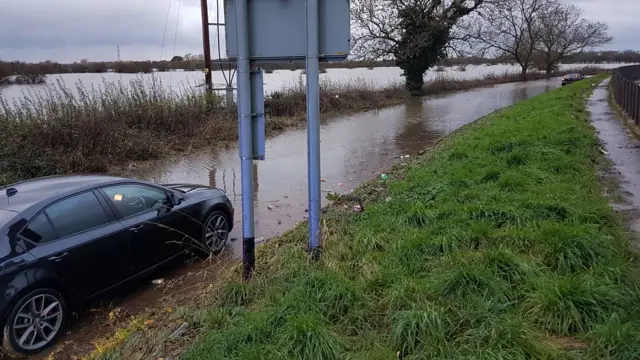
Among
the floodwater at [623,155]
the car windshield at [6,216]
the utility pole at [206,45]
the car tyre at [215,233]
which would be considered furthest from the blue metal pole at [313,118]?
the utility pole at [206,45]

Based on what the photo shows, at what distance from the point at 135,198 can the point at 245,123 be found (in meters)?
2.02

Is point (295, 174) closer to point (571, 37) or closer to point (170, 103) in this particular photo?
point (170, 103)

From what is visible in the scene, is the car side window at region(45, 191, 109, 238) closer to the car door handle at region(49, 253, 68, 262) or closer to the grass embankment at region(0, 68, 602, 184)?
the car door handle at region(49, 253, 68, 262)

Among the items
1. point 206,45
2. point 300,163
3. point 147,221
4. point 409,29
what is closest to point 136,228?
point 147,221

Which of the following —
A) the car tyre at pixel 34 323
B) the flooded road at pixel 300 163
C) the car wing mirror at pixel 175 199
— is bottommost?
the car tyre at pixel 34 323

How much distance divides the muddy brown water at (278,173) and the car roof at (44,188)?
134 centimetres

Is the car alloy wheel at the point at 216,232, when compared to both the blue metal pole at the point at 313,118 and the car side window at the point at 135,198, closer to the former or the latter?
the car side window at the point at 135,198

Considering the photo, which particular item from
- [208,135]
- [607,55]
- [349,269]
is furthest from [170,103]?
[607,55]

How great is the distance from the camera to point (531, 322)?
135 inches

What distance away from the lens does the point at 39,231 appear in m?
4.87

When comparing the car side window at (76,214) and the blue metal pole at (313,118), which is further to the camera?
the car side window at (76,214)

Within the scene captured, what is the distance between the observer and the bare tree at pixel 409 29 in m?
32.4

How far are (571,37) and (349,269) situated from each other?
68996 millimetres

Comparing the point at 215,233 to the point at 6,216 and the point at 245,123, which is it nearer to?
the point at 245,123
